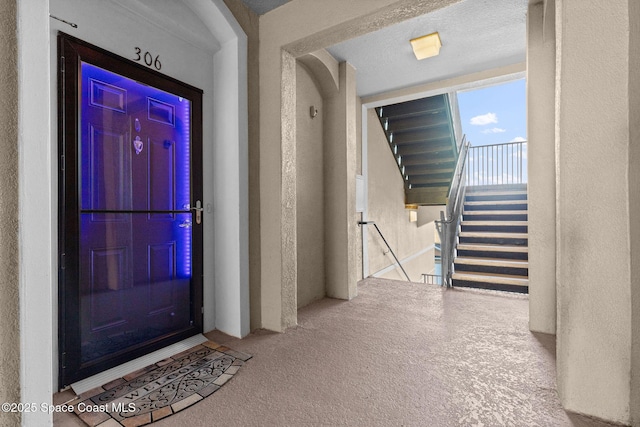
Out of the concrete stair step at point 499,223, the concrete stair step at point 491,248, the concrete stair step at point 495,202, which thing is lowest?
the concrete stair step at point 491,248

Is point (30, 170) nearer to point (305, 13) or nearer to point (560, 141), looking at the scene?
point (305, 13)

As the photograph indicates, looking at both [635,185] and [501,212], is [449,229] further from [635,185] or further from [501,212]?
[635,185]

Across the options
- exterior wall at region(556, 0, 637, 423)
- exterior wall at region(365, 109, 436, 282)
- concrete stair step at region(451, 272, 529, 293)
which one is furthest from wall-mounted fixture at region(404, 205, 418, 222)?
exterior wall at region(556, 0, 637, 423)

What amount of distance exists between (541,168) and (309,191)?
2.30m

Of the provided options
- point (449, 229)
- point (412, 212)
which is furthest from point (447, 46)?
point (412, 212)

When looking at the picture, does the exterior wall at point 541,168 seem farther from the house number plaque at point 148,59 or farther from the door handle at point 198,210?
the house number plaque at point 148,59

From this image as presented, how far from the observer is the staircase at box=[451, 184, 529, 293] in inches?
165

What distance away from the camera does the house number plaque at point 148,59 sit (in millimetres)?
2170

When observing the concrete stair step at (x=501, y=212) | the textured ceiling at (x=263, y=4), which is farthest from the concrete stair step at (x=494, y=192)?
the textured ceiling at (x=263, y=4)

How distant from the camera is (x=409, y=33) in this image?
10.0ft

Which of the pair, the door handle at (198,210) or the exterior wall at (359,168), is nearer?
the door handle at (198,210)

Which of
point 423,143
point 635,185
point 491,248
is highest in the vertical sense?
point 423,143

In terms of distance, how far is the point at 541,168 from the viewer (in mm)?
2580

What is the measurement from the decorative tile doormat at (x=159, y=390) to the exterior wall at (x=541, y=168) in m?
2.54
